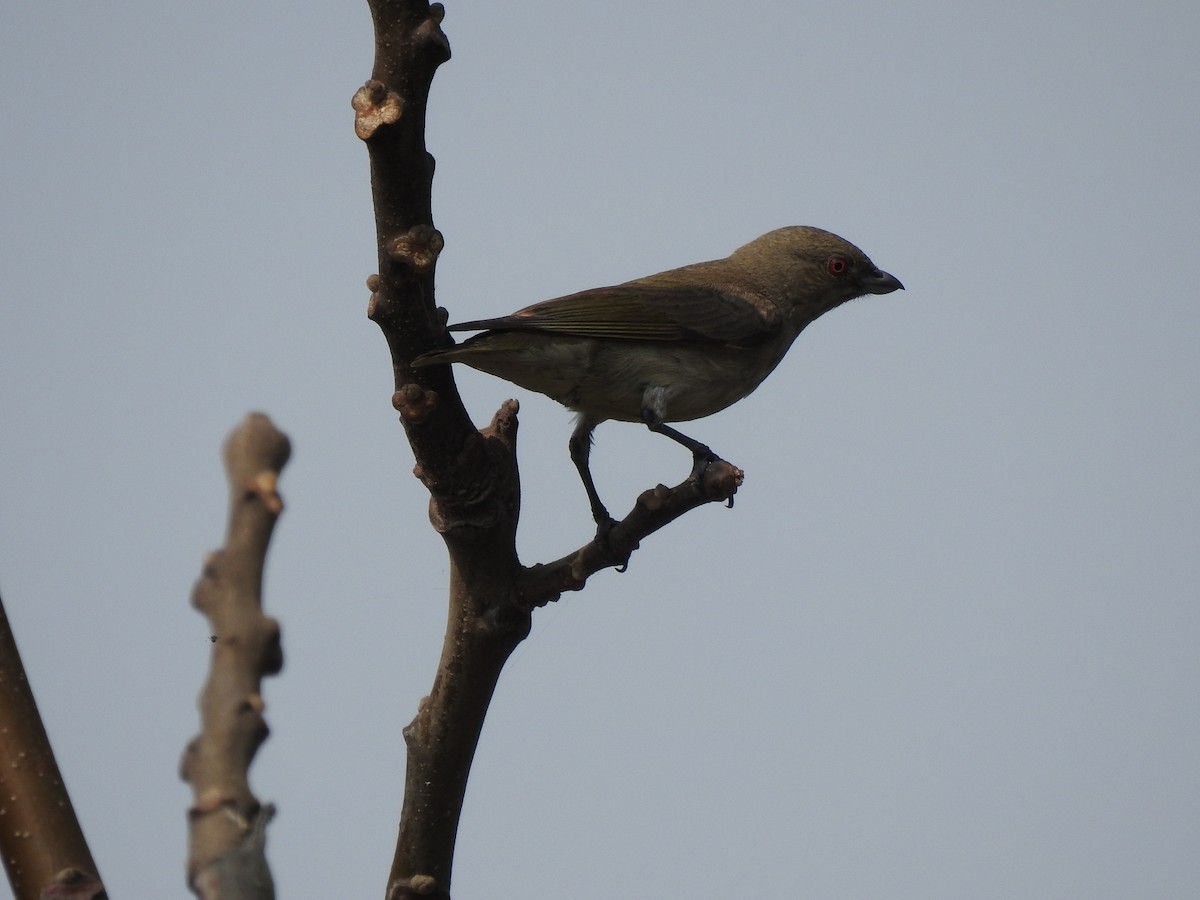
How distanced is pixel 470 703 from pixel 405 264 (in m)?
1.34

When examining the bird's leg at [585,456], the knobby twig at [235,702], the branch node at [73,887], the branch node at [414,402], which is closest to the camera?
the knobby twig at [235,702]

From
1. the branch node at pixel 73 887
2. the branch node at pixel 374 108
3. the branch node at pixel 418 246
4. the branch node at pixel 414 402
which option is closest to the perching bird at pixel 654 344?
the branch node at pixel 414 402

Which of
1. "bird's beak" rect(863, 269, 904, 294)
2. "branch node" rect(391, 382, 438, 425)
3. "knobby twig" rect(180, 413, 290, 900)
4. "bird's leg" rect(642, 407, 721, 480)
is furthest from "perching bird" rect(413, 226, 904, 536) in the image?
"knobby twig" rect(180, 413, 290, 900)

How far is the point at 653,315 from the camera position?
252 inches

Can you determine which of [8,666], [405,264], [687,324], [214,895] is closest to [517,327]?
[687,324]

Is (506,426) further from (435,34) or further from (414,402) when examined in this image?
(435,34)

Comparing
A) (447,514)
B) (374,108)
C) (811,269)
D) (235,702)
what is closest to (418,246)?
(374,108)

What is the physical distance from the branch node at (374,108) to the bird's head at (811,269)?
14.7 feet

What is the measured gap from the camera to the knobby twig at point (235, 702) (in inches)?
95.7

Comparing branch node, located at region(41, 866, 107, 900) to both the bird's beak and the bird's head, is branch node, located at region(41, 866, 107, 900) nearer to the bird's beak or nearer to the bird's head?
the bird's head

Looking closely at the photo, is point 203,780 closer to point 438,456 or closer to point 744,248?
point 438,456

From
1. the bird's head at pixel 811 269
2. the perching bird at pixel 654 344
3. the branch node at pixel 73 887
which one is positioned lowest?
the branch node at pixel 73 887

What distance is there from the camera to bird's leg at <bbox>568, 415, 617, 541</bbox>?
5.50 metres

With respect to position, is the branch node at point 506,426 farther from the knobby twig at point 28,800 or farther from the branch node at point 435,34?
the knobby twig at point 28,800
